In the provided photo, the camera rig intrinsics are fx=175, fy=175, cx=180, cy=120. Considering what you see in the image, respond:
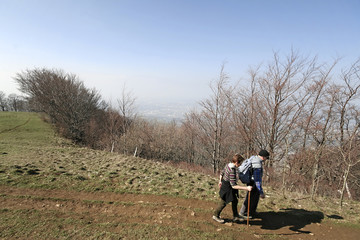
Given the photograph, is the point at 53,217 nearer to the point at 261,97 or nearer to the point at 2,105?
the point at 261,97

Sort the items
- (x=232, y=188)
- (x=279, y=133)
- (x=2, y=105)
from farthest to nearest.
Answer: (x=2, y=105) → (x=279, y=133) → (x=232, y=188)

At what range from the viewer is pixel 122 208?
5590 millimetres

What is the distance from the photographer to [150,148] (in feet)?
106

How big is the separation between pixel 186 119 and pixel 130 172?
19.0 m

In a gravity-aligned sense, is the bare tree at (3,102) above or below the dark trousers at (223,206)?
above

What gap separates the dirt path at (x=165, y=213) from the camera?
4.87 m

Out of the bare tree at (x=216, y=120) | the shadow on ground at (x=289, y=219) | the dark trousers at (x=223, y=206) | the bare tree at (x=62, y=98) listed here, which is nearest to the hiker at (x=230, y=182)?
the dark trousers at (x=223, y=206)

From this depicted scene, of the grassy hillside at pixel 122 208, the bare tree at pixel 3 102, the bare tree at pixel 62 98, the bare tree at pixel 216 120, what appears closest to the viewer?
the grassy hillside at pixel 122 208

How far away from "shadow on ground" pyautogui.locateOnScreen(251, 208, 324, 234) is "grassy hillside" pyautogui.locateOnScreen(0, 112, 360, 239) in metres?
0.03

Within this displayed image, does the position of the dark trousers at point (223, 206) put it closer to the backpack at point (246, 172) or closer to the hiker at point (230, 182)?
the hiker at point (230, 182)

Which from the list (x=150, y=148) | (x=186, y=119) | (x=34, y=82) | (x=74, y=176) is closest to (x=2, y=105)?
(x=34, y=82)

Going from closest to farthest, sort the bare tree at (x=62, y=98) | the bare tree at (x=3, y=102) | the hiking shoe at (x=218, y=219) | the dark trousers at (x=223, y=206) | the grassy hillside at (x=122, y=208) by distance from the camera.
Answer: the grassy hillside at (x=122, y=208), the dark trousers at (x=223, y=206), the hiking shoe at (x=218, y=219), the bare tree at (x=62, y=98), the bare tree at (x=3, y=102)

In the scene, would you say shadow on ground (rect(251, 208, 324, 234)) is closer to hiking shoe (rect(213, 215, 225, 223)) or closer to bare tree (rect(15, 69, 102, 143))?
hiking shoe (rect(213, 215, 225, 223))

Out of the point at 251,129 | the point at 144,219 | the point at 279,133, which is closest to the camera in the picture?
the point at 144,219
